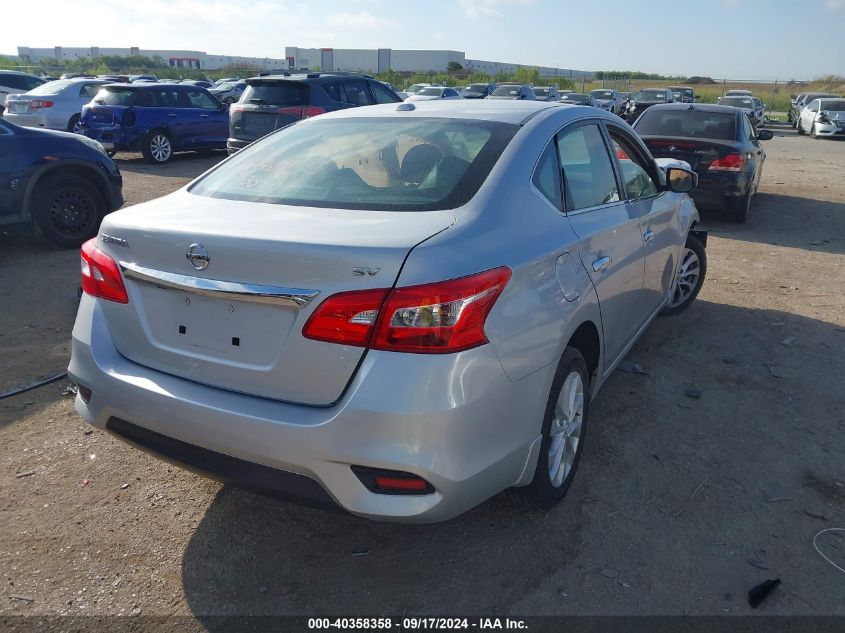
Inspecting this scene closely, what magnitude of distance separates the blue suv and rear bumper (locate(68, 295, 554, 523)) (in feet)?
43.4

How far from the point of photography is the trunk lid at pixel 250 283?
2.29m

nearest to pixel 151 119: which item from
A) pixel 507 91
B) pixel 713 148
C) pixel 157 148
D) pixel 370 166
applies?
pixel 157 148

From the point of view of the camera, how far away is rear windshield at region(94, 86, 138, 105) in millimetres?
14391

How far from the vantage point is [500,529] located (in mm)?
3074

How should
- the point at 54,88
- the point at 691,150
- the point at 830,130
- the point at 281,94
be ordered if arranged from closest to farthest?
the point at 691,150
the point at 281,94
the point at 54,88
the point at 830,130

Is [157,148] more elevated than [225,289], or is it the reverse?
[225,289]

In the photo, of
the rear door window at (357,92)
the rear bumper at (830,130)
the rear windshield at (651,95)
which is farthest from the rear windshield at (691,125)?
the rear windshield at (651,95)

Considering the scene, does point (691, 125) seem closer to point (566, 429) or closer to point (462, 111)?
point (462, 111)

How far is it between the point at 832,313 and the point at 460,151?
4681 millimetres

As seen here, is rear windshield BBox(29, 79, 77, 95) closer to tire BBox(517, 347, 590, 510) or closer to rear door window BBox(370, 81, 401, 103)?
rear door window BBox(370, 81, 401, 103)

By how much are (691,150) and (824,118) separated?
2132 cm

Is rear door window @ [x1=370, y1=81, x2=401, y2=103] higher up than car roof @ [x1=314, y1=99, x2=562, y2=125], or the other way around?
rear door window @ [x1=370, y1=81, x2=401, y2=103]

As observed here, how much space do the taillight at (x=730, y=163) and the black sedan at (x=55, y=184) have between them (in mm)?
7593

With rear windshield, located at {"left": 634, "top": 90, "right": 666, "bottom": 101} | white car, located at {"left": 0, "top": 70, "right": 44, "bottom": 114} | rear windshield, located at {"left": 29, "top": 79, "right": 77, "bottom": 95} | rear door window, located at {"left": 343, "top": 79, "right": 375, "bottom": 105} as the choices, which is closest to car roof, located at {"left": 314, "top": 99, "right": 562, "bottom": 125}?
rear door window, located at {"left": 343, "top": 79, "right": 375, "bottom": 105}
